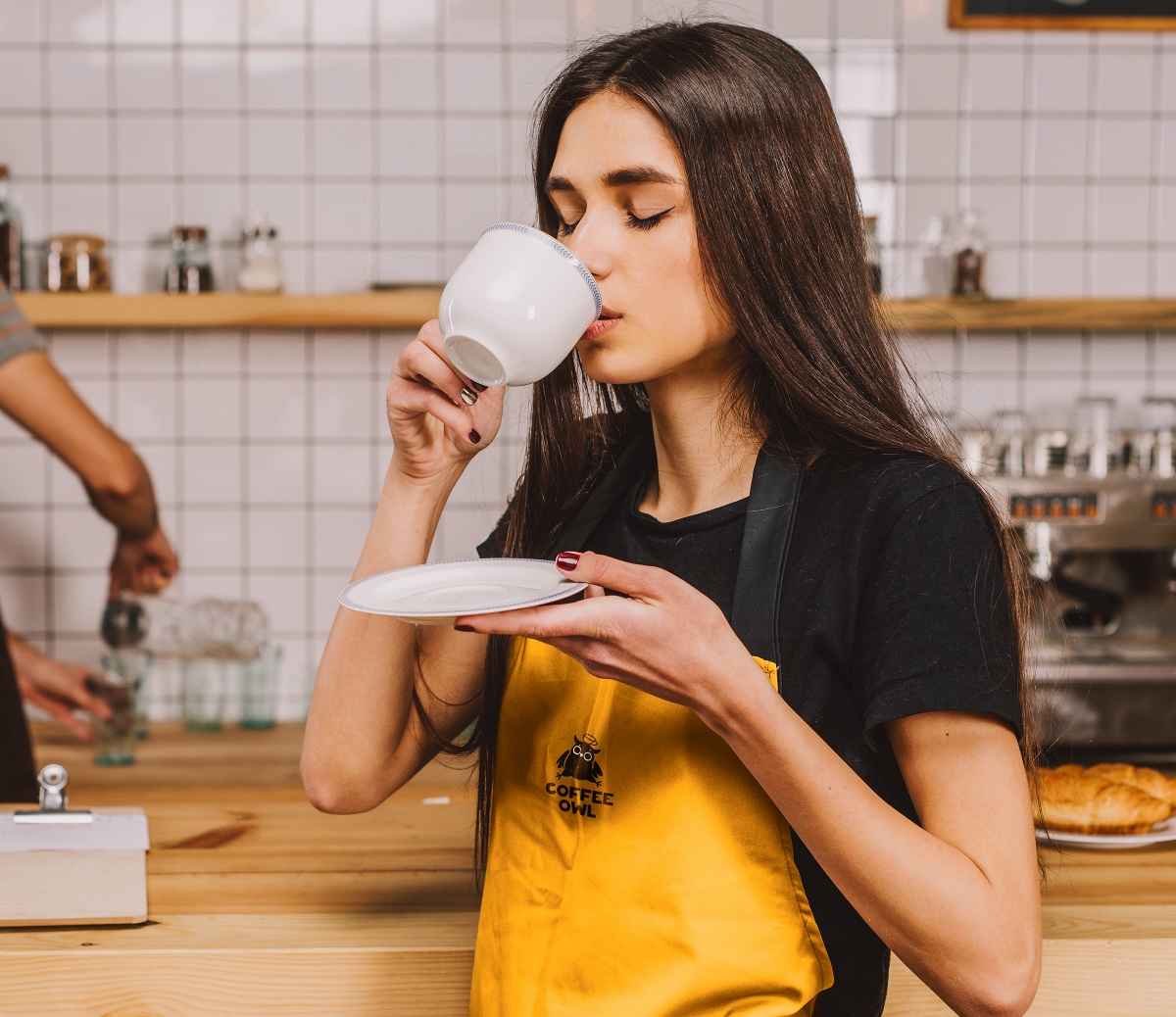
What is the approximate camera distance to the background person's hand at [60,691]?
219 centimetres

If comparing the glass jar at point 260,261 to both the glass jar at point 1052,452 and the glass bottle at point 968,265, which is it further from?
the glass jar at point 1052,452

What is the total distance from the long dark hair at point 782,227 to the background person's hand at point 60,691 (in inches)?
68.3

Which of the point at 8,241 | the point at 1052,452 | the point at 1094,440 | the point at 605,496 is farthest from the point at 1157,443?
the point at 8,241

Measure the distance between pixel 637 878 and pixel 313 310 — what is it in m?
1.95

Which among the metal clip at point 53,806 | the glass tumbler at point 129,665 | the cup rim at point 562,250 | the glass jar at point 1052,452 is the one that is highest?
the cup rim at point 562,250

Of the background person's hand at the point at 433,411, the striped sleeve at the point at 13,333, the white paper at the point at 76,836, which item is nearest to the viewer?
the background person's hand at the point at 433,411

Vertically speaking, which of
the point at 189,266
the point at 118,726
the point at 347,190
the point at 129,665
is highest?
the point at 347,190

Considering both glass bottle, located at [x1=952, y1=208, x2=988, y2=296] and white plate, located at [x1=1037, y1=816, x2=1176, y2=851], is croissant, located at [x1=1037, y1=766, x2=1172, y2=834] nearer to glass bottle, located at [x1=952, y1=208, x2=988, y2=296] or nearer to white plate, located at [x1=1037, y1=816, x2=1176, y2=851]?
white plate, located at [x1=1037, y1=816, x2=1176, y2=851]

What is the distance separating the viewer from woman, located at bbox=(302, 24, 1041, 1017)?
0.70 meters

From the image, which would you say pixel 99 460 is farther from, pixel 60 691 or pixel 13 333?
pixel 60 691

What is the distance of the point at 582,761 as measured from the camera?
86 cm

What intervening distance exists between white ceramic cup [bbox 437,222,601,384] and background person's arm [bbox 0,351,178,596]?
1609 millimetres

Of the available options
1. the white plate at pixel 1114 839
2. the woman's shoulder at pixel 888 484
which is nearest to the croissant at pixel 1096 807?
the white plate at pixel 1114 839

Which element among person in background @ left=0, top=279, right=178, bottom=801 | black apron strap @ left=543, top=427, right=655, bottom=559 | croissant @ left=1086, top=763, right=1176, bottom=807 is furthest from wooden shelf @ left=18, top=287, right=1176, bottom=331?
black apron strap @ left=543, top=427, right=655, bottom=559
